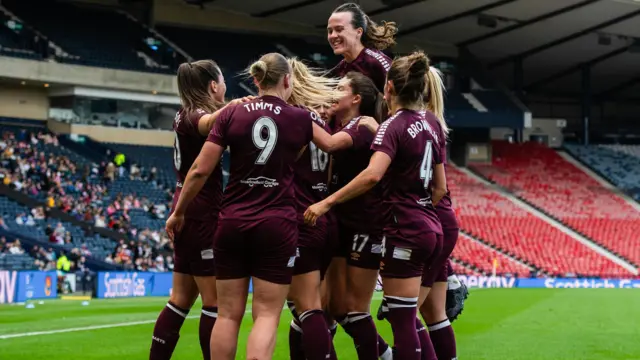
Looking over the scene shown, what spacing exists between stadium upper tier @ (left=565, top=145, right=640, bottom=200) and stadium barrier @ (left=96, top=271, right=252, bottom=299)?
112 ft

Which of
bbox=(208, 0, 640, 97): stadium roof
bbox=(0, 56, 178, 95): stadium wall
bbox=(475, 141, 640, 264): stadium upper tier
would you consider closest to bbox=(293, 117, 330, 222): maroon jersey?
bbox=(0, 56, 178, 95): stadium wall

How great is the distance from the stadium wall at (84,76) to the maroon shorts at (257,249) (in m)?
35.1

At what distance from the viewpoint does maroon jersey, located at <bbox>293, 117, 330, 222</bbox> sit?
332 inches

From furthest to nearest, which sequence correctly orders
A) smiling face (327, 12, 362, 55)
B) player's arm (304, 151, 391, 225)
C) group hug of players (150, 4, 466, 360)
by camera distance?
smiling face (327, 12, 362, 55), player's arm (304, 151, 391, 225), group hug of players (150, 4, 466, 360)

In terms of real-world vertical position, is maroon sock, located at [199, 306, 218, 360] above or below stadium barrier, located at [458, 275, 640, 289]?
above

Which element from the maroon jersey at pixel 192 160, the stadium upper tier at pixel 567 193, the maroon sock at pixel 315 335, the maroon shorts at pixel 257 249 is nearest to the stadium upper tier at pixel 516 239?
the stadium upper tier at pixel 567 193

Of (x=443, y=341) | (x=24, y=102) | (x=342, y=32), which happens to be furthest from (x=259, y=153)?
(x=24, y=102)

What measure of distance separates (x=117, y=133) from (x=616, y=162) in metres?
31.7

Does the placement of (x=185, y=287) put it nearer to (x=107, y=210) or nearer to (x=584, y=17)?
(x=107, y=210)

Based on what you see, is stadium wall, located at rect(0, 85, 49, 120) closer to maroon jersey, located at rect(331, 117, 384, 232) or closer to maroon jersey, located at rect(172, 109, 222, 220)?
maroon jersey, located at rect(172, 109, 222, 220)

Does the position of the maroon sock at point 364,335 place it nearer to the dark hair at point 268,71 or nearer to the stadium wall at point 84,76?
the dark hair at point 268,71

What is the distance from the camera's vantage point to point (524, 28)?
2114 inches

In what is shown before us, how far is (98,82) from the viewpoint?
43.2m

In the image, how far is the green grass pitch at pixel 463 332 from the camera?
40.0 ft
